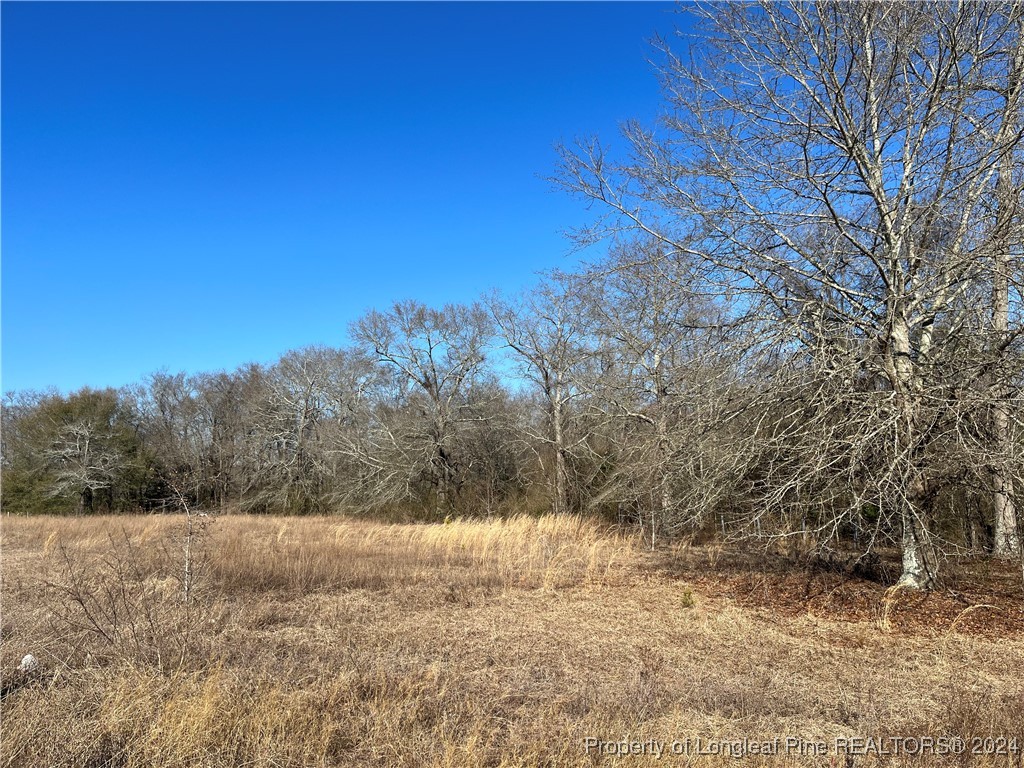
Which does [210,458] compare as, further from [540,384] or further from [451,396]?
[540,384]

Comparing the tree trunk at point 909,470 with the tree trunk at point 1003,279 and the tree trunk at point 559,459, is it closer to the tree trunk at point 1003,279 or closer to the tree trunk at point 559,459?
the tree trunk at point 1003,279

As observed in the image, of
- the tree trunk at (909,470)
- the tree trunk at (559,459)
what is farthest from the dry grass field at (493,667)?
the tree trunk at (559,459)

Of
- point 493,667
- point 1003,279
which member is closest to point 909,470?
point 1003,279

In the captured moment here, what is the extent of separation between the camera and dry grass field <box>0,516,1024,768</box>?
3.62 meters

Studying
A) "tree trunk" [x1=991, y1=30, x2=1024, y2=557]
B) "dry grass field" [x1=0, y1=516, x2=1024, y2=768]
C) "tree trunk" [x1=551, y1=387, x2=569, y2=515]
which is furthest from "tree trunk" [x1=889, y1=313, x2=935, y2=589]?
"tree trunk" [x1=551, y1=387, x2=569, y2=515]

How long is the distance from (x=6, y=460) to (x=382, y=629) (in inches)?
1582

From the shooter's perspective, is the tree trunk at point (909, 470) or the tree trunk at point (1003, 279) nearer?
the tree trunk at point (1003, 279)

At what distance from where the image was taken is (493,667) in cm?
561

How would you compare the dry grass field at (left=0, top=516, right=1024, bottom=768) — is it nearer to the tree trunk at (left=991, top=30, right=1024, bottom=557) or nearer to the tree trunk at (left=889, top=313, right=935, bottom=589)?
the tree trunk at (left=889, top=313, right=935, bottom=589)

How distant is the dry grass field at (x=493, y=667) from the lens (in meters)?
3.62

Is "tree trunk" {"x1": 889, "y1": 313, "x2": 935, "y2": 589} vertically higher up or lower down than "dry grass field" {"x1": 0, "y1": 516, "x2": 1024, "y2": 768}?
higher up

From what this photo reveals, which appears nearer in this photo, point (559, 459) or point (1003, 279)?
point (1003, 279)

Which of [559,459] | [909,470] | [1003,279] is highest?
[1003,279]

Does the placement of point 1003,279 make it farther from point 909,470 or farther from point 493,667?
point 493,667
